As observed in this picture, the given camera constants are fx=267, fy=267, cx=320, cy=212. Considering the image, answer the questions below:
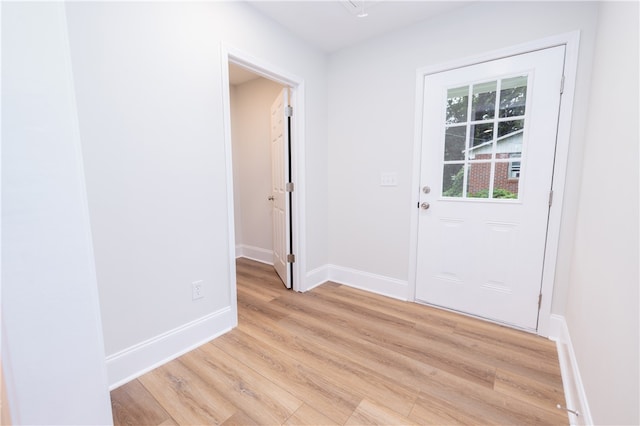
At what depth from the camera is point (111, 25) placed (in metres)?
1.35

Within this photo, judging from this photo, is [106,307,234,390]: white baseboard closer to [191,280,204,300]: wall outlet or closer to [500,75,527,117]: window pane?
[191,280,204,300]: wall outlet

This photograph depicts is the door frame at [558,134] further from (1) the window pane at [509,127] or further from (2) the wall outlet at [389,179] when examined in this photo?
(2) the wall outlet at [389,179]

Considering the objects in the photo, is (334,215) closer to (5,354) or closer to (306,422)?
(306,422)

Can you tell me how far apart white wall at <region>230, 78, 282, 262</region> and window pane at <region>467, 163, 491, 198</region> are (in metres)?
2.39

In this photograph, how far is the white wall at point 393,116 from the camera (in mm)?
1752

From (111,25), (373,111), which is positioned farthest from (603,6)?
(111,25)

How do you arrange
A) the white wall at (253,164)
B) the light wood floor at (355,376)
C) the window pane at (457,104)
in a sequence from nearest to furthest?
the light wood floor at (355,376) → the window pane at (457,104) → the white wall at (253,164)

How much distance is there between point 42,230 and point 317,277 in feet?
7.83

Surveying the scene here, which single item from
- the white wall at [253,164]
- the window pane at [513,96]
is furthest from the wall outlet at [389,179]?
the white wall at [253,164]

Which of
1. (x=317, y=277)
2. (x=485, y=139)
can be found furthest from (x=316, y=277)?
(x=485, y=139)

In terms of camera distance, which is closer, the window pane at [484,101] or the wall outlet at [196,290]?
the wall outlet at [196,290]

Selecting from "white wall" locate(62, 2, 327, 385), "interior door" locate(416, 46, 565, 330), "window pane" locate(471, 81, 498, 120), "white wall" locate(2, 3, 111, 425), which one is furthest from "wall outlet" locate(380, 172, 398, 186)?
"white wall" locate(2, 3, 111, 425)

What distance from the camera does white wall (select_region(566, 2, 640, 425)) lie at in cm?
84

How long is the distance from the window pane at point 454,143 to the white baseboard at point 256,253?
2485 mm
